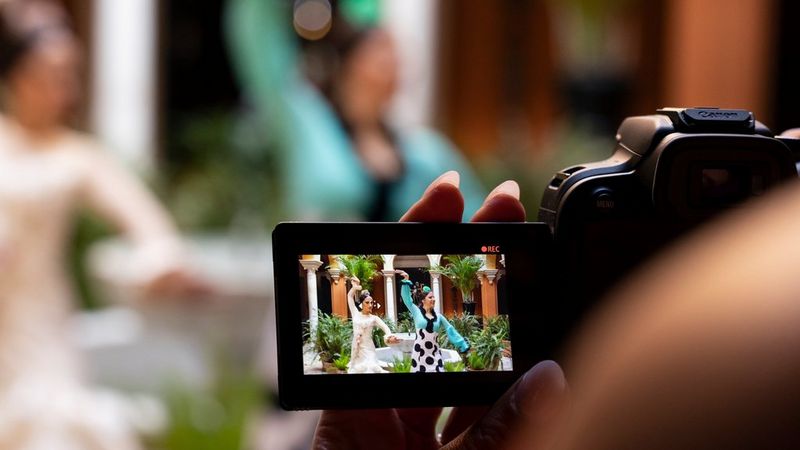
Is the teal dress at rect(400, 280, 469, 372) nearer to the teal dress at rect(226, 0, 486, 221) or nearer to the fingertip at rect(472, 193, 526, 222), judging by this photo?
the fingertip at rect(472, 193, 526, 222)

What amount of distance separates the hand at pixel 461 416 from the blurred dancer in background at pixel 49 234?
2.02 metres

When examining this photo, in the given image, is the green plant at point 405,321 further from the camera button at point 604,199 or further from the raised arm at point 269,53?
the raised arm at point 269,53

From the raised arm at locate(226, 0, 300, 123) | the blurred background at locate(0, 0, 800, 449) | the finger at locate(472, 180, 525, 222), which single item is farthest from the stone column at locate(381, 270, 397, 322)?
the raised arm at locate(226, 0, 300, 123)

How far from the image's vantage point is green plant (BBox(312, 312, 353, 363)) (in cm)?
80

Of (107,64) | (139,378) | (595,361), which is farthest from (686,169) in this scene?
(107,64)

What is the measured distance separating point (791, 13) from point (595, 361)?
3.23 m

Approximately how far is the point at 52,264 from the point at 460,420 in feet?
7.70

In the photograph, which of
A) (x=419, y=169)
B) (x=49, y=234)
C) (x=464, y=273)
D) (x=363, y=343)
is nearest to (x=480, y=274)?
(x=464, y=273)

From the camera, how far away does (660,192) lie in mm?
808

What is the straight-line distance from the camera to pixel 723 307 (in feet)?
1.84

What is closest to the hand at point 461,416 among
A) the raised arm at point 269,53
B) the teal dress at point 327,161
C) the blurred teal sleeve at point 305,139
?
the teal dress at point 327,161

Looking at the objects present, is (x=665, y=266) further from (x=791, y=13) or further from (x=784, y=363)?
(x=791, y=13)

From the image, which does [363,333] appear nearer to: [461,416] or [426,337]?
[426,337]

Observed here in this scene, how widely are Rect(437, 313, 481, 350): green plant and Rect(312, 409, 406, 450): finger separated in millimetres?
109
